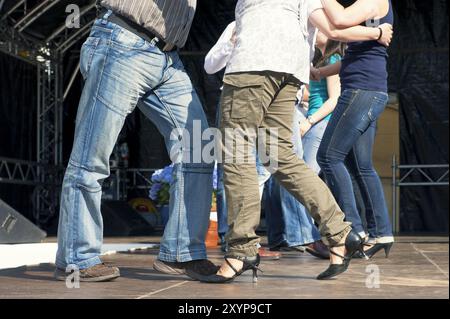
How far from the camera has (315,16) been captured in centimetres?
340

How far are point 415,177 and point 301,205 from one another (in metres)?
5.84

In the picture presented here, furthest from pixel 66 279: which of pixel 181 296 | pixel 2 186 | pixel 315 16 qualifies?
pixel 2 186

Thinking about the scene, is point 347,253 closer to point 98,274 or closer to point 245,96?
point 245,96

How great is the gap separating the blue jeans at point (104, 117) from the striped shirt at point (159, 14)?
6 cm

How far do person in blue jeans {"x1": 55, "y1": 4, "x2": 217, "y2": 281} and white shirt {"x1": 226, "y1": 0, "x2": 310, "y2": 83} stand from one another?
0.86 feet

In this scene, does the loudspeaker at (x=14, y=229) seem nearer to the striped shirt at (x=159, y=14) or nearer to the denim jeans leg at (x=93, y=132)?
the denim jeans leg at (x=93, y=132)

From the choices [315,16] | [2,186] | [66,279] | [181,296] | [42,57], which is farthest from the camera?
[42,57]

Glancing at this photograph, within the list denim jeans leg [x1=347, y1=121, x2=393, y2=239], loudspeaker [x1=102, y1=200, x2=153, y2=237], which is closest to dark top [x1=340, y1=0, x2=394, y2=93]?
denim jeans leg [x1=347, y1=121, x2=393, y2=239]

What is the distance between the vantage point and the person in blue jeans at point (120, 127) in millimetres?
3059

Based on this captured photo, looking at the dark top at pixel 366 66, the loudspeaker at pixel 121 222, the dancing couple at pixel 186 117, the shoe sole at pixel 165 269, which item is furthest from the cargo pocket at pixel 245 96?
the loudspeaker at pixel 121 222
